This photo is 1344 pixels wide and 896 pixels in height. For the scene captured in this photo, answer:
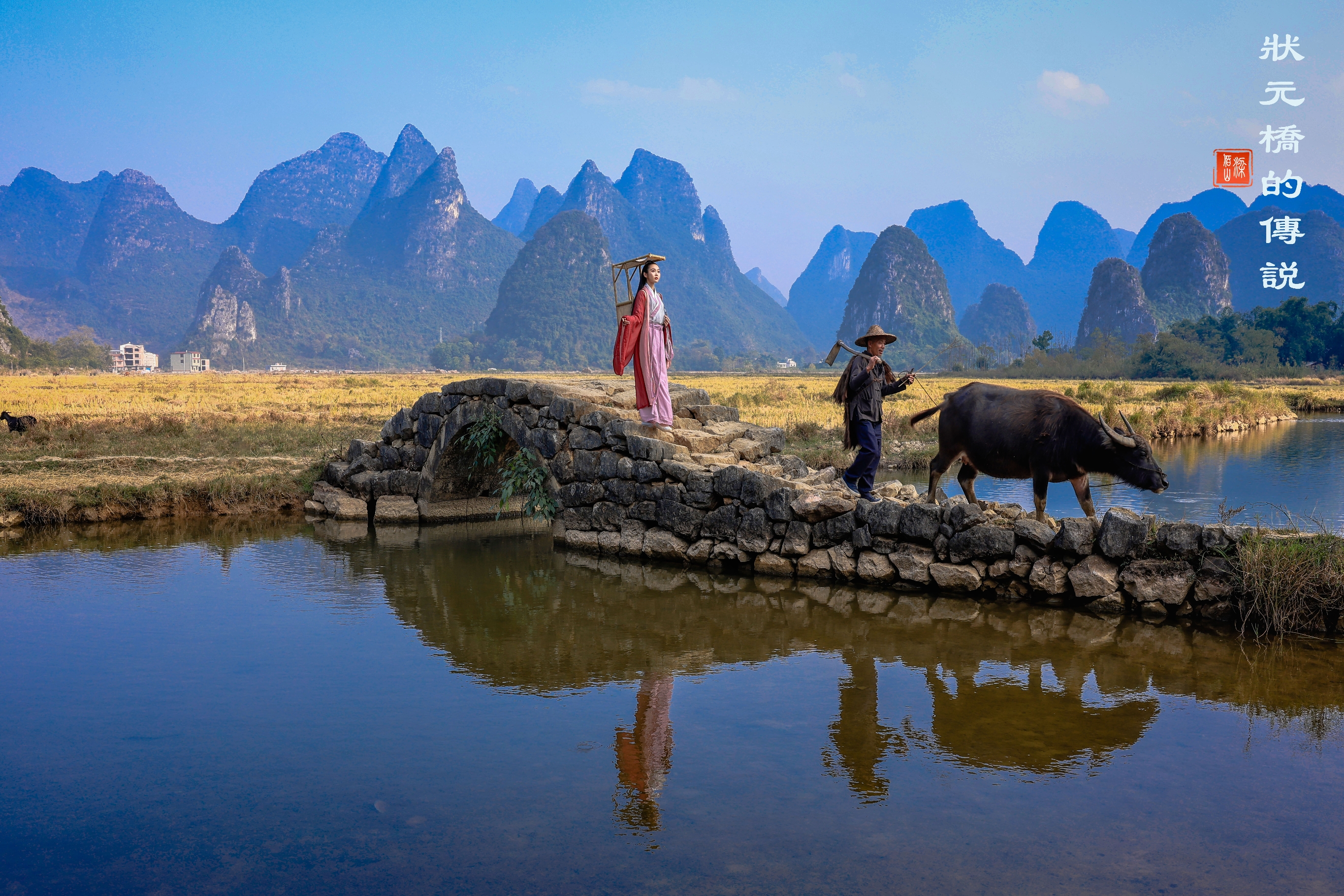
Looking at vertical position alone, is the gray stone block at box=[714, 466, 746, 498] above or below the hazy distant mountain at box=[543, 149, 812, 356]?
below

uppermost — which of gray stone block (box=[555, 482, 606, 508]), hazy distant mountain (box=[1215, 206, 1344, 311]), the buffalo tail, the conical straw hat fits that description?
hazy distant mountain (box=[1215, 206, 1344, 311])

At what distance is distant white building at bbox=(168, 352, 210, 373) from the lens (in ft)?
359

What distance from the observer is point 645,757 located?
411 centimetres

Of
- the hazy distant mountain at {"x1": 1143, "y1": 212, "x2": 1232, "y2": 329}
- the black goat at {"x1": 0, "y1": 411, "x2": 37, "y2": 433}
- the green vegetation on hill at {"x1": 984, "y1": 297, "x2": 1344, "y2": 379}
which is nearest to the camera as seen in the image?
the black goat at {"x1": 0, "y1": 411, "x2": 37, "y2": 433}

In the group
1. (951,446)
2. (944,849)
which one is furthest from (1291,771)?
(951,446)

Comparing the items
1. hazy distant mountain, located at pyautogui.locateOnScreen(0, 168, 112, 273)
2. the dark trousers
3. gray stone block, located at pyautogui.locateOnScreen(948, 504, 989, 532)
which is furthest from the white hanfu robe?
hazy distant mountain, located at pyautogui.locateOnScreen(0, 168, 112, 273)

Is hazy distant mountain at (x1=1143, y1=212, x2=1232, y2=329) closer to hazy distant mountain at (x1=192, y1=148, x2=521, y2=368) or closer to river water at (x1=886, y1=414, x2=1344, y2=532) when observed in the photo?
river water at (x1=886, y1=414, x2=1344, y2=532)

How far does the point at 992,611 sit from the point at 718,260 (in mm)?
190639

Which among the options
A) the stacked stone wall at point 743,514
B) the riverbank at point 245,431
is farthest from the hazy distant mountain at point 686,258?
the stacked stone wall at point 743,514

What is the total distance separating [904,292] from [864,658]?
129226 millimetres

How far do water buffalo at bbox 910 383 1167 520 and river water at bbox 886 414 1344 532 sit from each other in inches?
13.6

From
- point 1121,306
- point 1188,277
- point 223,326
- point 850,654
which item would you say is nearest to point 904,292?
point 1121,306

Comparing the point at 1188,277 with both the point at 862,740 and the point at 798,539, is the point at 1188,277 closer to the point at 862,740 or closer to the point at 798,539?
the point at 798,539

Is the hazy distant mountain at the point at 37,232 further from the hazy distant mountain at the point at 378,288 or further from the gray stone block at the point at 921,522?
the gray stone block at the point at 921,522
